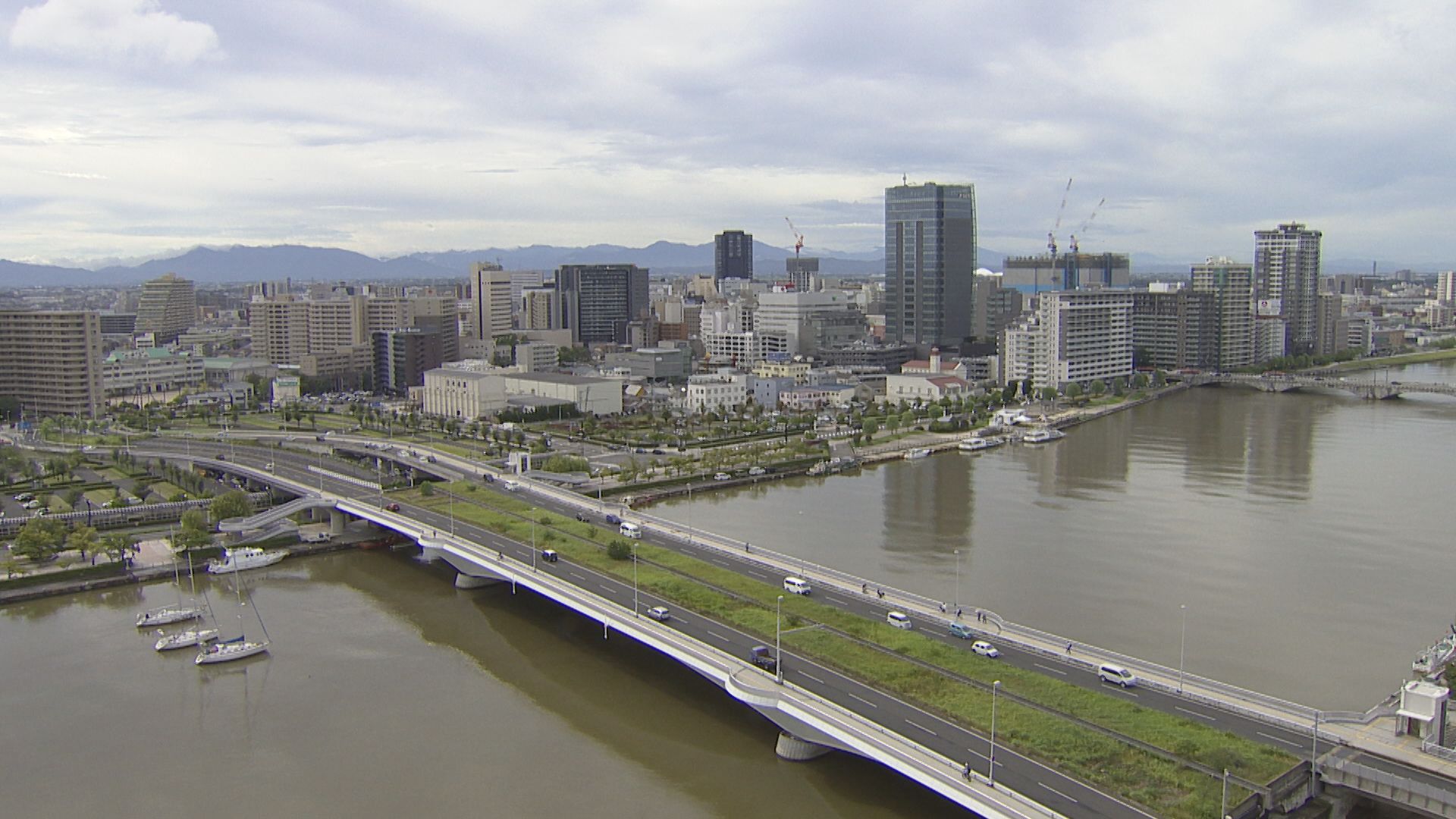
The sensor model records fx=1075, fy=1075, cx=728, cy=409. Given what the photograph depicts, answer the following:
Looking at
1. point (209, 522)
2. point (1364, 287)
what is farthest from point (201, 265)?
point (209, 522)

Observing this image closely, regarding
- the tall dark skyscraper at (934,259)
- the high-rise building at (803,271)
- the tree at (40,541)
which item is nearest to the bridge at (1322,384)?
the tall dark skyscraper at (934,259)

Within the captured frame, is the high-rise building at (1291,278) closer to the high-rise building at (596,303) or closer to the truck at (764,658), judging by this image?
the high-rise building at (596,303)

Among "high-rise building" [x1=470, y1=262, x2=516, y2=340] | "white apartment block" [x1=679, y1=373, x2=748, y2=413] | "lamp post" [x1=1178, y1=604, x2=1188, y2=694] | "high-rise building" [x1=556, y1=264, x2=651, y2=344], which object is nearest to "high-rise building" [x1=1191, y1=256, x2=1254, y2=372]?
"white apartment block" [x1=679, y1=373, x2=748, y2=413]

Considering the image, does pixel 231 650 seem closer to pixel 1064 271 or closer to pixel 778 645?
pixel 778 645

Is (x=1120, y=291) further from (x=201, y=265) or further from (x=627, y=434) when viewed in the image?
(x=201, y=265)

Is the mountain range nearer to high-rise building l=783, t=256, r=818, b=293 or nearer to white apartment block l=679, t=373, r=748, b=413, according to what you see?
high-rise building l=783, t=256, r=818, b=293

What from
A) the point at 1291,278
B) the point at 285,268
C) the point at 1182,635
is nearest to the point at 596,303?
the point at 1291,278
